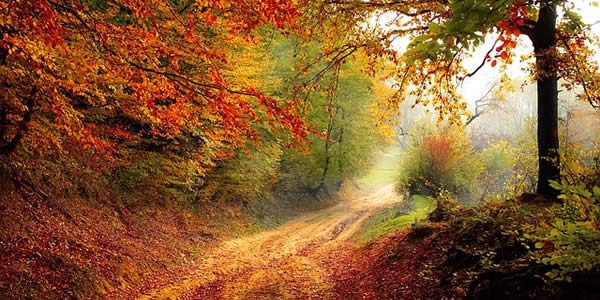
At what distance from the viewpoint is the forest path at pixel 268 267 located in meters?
8.26

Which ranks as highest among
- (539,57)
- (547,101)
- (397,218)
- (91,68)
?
(539,57)

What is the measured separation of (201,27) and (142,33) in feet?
17.5

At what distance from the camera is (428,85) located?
9.36 metres

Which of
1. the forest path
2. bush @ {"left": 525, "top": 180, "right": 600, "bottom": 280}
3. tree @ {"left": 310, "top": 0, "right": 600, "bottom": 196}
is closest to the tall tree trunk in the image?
tree @ {"left": 310, "top": 0, "right": 600, "bottom": 196}

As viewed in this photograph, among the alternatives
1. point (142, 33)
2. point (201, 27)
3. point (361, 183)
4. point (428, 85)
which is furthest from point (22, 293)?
point (361, 183)

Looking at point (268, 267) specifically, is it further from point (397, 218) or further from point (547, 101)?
point (397, 218)

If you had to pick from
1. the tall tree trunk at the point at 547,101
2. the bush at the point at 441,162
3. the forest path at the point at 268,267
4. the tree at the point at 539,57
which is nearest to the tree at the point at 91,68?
the tree at the point at 539,57

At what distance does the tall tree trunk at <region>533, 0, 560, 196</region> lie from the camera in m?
8.00

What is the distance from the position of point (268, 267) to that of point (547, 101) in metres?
8.02

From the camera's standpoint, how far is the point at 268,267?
10609 mm

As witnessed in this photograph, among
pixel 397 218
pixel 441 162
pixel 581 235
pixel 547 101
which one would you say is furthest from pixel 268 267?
pixel 441 162

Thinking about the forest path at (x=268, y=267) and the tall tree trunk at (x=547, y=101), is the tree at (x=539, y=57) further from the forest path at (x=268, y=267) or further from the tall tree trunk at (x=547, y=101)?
the forest path at (x=268, y=267)

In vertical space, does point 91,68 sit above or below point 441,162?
above

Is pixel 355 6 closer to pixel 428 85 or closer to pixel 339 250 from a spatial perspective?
pixel 428 85
